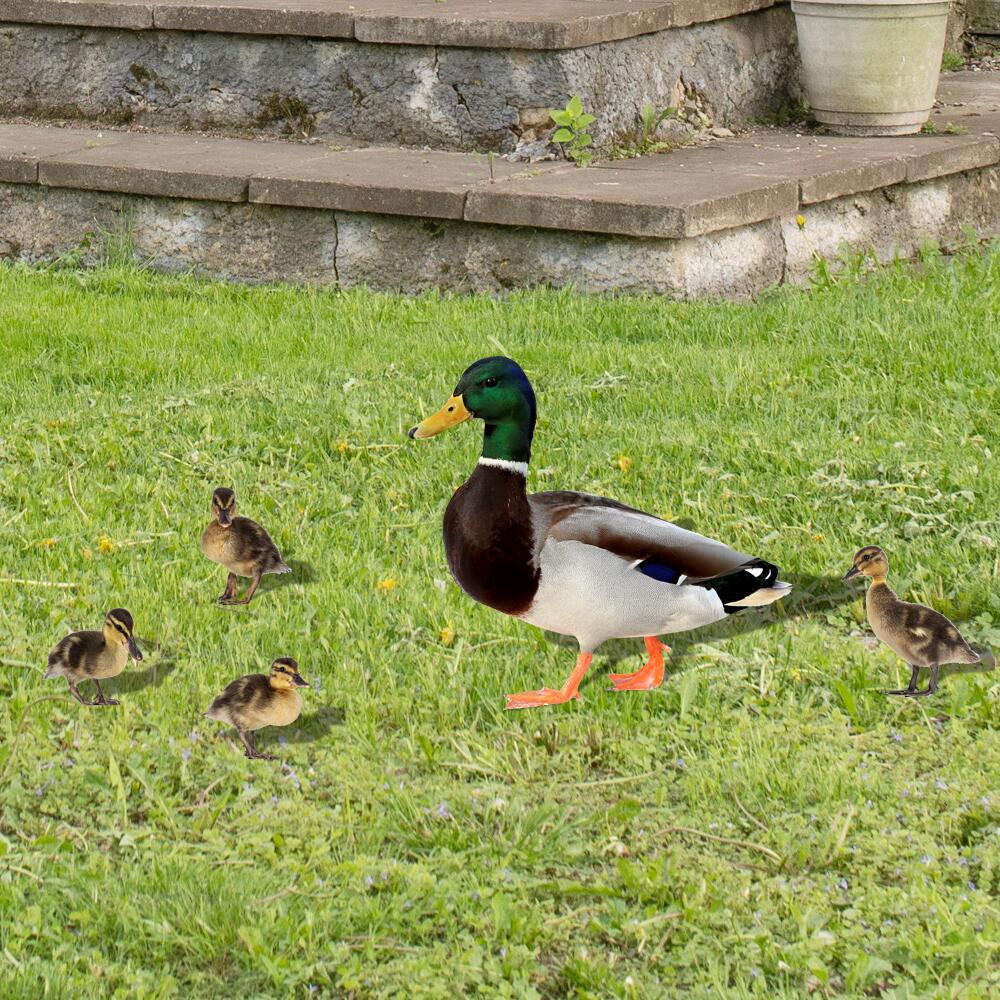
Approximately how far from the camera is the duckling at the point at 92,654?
3555 mm

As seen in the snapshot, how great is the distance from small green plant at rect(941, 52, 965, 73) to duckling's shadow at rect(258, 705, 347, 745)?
28.7 feet

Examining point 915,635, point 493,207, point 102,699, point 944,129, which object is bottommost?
point 102,699

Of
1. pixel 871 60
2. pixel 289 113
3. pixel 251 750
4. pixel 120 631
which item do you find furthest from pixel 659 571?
pixel 289 113

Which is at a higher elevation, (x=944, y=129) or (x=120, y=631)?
(x=944, y=129)

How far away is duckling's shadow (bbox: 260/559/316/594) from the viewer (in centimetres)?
423

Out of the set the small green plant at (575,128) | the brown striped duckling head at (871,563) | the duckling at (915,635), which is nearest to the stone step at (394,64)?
the small green plant at (575,128)

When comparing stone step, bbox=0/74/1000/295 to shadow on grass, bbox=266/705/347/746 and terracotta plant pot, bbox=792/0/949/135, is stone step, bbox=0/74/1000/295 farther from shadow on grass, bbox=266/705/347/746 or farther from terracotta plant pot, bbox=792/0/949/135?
→ shadow on grass, bbox=266/705/347/746

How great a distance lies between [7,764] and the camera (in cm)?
342

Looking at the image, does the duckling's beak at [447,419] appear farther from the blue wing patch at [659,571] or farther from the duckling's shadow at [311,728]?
the duckling's shadow at [311,728]

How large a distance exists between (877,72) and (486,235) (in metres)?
2.43

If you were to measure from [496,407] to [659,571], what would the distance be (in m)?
0.48

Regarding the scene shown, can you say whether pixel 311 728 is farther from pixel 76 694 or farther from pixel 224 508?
pixel 224 508

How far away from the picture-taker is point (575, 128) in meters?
7.69

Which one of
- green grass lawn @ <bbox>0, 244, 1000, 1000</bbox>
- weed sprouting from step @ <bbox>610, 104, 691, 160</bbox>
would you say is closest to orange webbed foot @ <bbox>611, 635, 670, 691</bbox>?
green grass lawn @ <bbox>0, 244, 1000, 1000</bbox>
